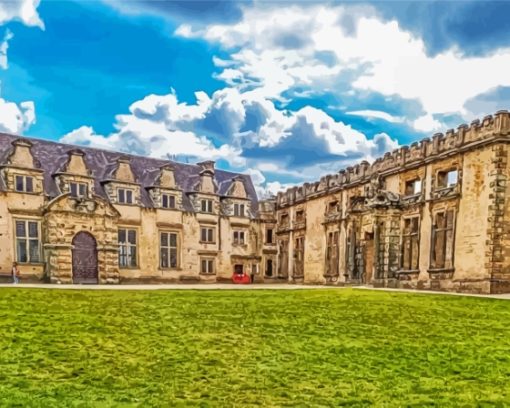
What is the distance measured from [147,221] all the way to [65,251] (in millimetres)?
6950

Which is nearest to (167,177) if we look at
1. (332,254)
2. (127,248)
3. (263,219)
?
(127,248)

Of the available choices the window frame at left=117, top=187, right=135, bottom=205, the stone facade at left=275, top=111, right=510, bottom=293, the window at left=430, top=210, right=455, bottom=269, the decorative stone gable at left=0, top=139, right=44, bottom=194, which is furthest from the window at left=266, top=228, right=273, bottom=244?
the decorative stone gable at left=0, top=139, right=44, bottom=194

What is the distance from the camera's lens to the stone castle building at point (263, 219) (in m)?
21.3

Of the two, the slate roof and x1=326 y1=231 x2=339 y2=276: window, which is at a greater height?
the slate roof

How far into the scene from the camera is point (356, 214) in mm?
28547

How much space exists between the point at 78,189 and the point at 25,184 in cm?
343

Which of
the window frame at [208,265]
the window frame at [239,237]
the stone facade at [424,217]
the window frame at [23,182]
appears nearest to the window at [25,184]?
the window frame at [23,182]

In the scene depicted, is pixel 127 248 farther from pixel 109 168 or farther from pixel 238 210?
pixel 238 210

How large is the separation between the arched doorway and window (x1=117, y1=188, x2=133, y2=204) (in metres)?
3.99

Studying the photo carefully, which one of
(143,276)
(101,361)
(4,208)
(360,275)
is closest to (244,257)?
(143,276)

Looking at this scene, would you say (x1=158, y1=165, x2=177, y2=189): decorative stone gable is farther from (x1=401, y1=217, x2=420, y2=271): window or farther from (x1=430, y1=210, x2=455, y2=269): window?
(x1=430, y1=210, x2=455, y2=269): window

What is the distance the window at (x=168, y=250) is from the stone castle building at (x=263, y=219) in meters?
0.08

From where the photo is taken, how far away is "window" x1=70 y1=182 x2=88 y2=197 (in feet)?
97.7

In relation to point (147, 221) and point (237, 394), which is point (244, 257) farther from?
point (237, 394)
